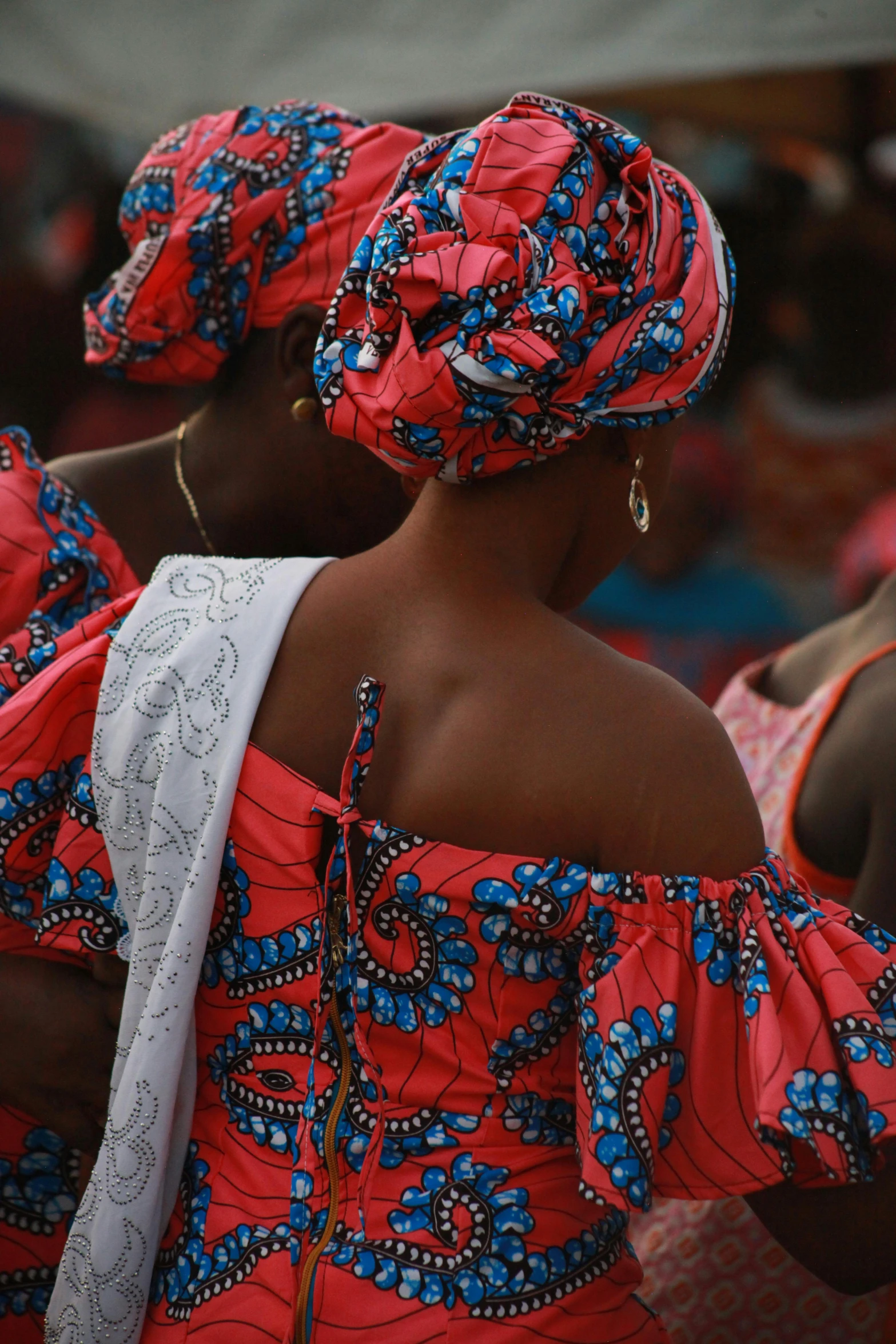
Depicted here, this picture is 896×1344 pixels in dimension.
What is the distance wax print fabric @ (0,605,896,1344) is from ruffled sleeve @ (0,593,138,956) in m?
0.19

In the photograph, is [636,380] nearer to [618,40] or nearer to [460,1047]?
[460,1047]

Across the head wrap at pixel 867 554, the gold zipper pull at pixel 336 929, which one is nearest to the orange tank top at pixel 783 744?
the gold zipper pull at pixel 336 929

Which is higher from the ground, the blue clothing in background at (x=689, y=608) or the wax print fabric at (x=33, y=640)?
the wax print fabric at (x=33, y=640)

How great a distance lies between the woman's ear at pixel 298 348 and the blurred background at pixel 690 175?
81.4 inches

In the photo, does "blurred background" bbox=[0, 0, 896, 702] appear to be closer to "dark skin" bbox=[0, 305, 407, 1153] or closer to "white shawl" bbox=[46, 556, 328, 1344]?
"dark skin" bbox=[0, 305, 407, 1153]

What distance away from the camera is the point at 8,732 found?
1.57 metres

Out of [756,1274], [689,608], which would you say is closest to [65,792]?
[756,1274]

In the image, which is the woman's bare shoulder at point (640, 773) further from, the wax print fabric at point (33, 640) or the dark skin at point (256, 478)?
the dark skin at point (256, 478)

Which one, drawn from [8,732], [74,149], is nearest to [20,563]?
[8,732]

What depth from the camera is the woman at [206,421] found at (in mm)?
1881

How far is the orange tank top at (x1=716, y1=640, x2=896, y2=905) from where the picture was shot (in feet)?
7.48

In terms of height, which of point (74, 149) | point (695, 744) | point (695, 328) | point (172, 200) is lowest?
point (74, 149)

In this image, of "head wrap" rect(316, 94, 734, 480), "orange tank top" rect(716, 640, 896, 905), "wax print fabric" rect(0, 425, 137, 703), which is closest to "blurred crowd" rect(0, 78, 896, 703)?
"orange tank top" rect(716, 640, 896, 905)

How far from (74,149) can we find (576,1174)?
7666 millimetres
